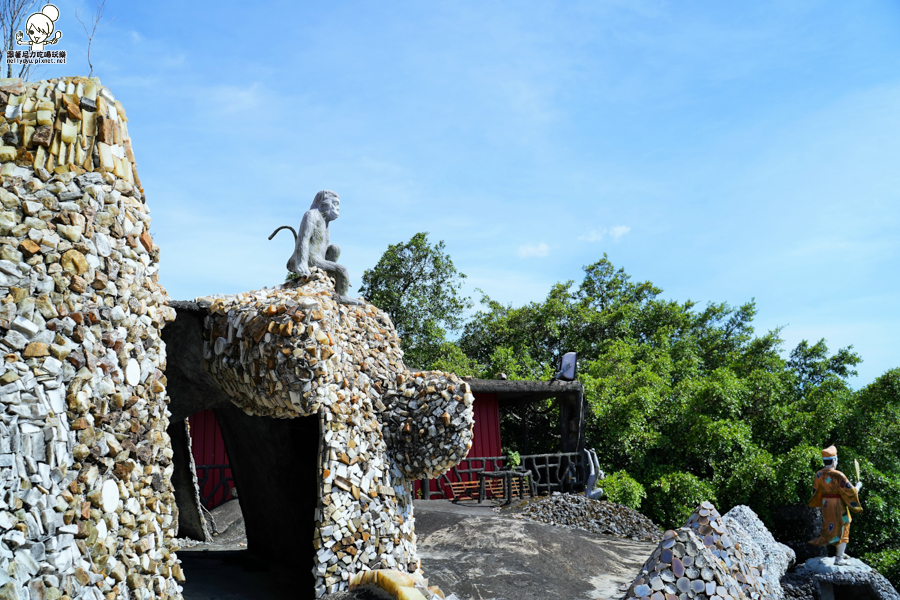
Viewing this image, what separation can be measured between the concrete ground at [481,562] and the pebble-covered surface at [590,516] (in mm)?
A: 760

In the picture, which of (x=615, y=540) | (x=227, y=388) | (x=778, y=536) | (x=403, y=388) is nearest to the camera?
(x=227, y=388)

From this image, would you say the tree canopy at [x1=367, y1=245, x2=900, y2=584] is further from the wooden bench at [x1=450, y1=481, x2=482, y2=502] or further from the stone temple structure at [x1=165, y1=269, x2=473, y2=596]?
the stone temple structure at [x1=165, y1=269, x2=473, y2=596]

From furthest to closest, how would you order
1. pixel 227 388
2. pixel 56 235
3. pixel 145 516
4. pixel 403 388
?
pixel 403 388 < pixel 227 388 < pixel 145 516 < pixel 56 235

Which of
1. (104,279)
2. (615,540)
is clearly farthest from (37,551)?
(615,540)

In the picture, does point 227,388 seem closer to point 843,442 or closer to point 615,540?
point 615,540

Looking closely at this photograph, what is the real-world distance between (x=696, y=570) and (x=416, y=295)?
16.9 metres

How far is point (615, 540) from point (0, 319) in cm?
1021

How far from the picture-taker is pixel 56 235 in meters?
4.20

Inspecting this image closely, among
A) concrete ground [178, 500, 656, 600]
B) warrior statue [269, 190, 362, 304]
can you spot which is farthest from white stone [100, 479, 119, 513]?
warrior statue [269, 190, 362, 304]

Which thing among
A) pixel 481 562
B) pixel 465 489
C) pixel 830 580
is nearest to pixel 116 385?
pixel 481 562

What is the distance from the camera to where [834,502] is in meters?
11.7

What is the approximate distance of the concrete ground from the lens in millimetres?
7145

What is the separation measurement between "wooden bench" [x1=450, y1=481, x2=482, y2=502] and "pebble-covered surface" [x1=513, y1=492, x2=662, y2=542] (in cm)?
226

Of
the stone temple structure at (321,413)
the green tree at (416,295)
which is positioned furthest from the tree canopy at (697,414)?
the stone temple structure at (321,413)
